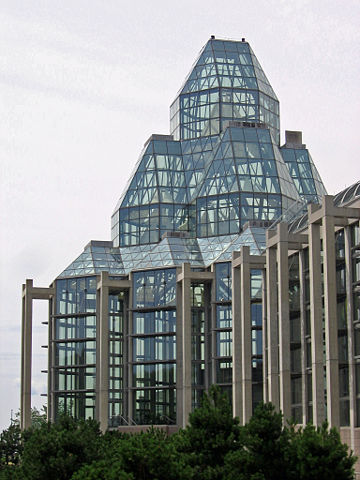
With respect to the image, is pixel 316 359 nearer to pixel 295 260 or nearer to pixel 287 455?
pixel 295 260

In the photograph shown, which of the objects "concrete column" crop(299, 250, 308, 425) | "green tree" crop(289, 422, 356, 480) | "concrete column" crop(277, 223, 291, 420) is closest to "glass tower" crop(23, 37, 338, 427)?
"concrete column" crop(299, 250, 308, 425)

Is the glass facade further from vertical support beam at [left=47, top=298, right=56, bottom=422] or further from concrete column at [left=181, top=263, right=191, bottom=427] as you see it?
vertical support beam at [left=47, top=298, right=56, bottom=422]

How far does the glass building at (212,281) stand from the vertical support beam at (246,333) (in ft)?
0.40

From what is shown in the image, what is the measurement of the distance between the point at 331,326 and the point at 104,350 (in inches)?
1549

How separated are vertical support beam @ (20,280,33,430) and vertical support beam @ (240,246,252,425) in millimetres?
32539

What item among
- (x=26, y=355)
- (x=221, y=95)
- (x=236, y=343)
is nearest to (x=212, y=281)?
(x=236, y=343)

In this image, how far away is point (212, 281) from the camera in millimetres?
97375

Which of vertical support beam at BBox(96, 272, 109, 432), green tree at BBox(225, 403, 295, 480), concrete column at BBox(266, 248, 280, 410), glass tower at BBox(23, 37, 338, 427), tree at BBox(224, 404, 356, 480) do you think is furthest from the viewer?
vertical support beam at BBox(96, 272, 109, 432)

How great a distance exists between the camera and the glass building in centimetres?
6988

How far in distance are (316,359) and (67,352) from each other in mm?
43127

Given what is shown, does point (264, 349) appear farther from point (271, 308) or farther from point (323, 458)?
point (323, 458)

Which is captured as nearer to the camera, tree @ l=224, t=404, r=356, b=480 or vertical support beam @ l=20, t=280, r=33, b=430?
tree @ l=224, t=404, r=356, b=480

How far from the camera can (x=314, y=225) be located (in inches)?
2687

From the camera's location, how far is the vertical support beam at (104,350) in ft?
323
